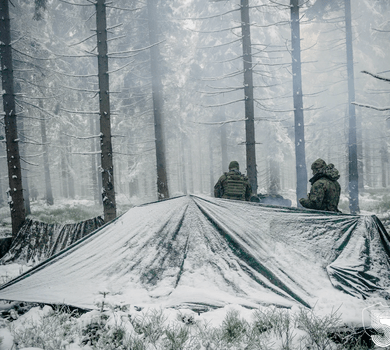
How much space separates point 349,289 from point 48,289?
13.6 ft

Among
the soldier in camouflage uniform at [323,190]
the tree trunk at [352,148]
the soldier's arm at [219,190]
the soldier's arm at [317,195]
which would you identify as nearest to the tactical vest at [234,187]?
the soldier's arm at [219,190]

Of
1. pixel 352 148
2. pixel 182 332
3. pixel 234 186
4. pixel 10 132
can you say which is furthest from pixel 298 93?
pixel 10 132

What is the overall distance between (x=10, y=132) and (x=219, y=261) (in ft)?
25.5

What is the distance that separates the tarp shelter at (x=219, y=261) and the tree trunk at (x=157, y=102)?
23.0 feet

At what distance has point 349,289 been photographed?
138 inches

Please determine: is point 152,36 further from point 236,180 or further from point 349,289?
point 349,289

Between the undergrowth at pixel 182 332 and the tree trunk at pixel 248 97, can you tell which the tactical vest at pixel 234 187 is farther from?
the undergrowth at pixel 182 332

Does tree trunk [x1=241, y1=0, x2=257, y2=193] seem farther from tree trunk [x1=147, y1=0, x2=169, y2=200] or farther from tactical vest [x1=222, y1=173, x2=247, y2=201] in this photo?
tree trunk [x1=147, y1=0, x2=169, y2=200]

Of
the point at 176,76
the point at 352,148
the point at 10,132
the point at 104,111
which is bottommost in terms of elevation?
the point at 352,148

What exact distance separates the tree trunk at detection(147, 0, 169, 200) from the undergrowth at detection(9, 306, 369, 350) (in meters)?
8.38

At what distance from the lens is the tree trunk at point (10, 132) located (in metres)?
7.93

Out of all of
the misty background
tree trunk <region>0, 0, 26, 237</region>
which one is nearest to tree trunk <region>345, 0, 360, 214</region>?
the misty background

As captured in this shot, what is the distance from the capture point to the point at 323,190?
17.0 feet

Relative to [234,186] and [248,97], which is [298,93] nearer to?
[248,97]
